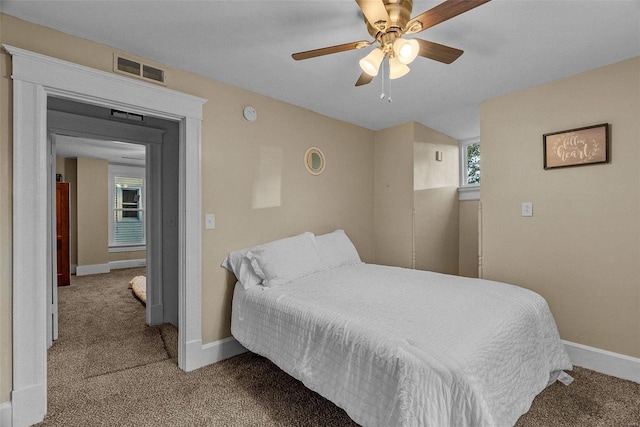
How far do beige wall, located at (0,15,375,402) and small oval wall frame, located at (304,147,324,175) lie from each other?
0.05 meters

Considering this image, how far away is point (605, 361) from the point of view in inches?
90.4

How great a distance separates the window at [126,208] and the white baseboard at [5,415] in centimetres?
553

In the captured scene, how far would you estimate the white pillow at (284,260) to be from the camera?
2.41 m

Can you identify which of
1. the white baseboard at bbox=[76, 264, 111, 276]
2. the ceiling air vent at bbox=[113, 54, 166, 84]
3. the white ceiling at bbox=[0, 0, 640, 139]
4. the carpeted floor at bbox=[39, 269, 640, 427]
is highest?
the white ceiling at bbox=[0, 0, 640, 139]

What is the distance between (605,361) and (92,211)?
25.4 feet

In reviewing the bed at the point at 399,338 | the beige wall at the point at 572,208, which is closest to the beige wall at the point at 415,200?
the beige wall at the point at 572,208

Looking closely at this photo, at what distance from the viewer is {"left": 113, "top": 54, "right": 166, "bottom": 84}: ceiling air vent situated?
2068 mm

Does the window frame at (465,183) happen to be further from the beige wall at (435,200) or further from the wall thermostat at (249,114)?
the wall thermostat at (249,114)

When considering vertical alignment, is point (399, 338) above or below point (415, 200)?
below

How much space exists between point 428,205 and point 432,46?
7.91 ft

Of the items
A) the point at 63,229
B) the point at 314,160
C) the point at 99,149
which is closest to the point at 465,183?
the point at 314,160

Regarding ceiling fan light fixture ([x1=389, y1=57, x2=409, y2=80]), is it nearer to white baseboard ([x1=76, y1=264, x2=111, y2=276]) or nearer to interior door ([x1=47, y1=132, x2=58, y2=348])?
interior door ([x1=47, y1=132, x2=58, y2=348])

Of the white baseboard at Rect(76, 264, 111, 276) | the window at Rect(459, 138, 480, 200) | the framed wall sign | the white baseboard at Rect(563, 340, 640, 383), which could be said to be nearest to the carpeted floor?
the white baseboard at Rect(563, 340, 640, 383)

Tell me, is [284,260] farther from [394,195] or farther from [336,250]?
[394,195]
